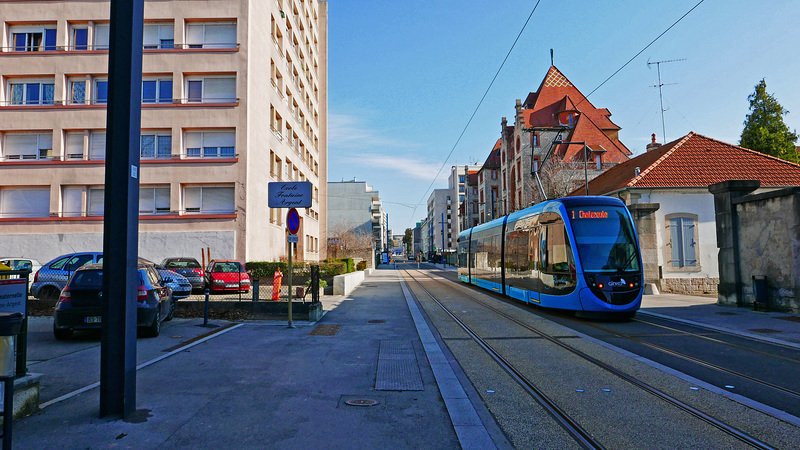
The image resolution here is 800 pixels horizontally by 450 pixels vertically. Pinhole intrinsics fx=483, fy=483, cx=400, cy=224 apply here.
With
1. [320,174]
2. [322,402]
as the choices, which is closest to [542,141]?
[320,174]

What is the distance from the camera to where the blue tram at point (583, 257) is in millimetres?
12156

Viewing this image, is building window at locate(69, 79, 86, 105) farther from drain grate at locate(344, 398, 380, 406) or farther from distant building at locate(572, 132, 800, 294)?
drain grate at locate(344, 398, 380, 406)

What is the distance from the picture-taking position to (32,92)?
29062mm

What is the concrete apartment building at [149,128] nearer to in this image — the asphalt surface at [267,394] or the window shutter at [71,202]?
the window shutter at [71,202]

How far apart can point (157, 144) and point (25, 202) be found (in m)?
8.55

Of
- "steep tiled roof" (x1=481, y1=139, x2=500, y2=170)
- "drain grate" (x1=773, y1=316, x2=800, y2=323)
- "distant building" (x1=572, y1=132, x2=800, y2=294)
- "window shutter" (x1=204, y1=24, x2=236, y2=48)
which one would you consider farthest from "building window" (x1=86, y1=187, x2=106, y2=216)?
"steep tiled roof" (x1=481, y1=139, x2=500, y2=170)

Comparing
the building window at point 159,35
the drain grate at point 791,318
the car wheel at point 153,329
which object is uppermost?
the building window at point 159,35

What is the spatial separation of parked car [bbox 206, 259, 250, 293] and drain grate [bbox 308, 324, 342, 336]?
1051cm

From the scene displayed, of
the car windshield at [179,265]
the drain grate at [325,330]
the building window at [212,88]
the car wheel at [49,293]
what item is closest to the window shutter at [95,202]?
the building window at [212,88]

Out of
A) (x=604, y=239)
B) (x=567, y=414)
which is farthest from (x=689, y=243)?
(x=567, y=414)

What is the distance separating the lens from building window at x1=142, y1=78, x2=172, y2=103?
28594mm

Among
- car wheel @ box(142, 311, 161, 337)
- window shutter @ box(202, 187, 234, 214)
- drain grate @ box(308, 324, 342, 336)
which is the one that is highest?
window shutter @ box(202, 187, 234, 214)

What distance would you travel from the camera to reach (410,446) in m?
4.25

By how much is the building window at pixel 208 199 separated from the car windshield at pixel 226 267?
725 centimetres
